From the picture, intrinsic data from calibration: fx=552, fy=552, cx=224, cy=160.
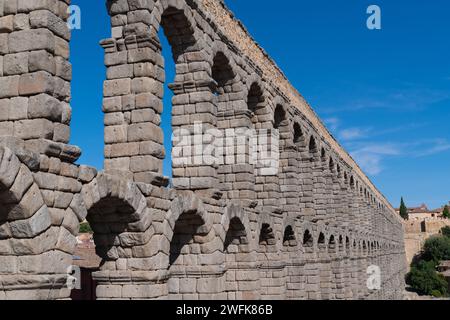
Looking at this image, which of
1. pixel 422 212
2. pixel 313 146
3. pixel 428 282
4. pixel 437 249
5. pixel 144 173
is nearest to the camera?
pixel 144 173

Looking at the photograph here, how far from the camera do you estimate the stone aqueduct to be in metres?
7.46

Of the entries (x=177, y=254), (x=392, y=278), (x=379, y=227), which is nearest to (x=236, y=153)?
(x=177, y=254)

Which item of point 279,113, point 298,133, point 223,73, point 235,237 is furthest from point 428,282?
point 223,73

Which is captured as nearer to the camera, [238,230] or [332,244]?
[238,230]

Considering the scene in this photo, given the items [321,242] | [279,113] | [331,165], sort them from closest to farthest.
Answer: [279,113] < [321,242] < [331,165]

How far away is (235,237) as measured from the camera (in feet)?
50.5

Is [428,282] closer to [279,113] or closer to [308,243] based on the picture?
[308,243]

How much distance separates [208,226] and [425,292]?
2218 inches

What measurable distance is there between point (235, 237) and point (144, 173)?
5.46 meters

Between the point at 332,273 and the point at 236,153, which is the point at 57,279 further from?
the point at 332,273

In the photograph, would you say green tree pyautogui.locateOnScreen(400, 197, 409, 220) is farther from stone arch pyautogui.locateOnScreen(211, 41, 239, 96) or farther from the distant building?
stone arch pyautogui.locateOnScreen(211, 41, 239, 96)

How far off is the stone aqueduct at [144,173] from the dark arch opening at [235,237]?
4cm

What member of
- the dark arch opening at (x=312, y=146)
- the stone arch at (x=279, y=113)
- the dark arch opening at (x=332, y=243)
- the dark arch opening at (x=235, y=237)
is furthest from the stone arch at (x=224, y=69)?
the dark arch opening at (x=332, y=243)
